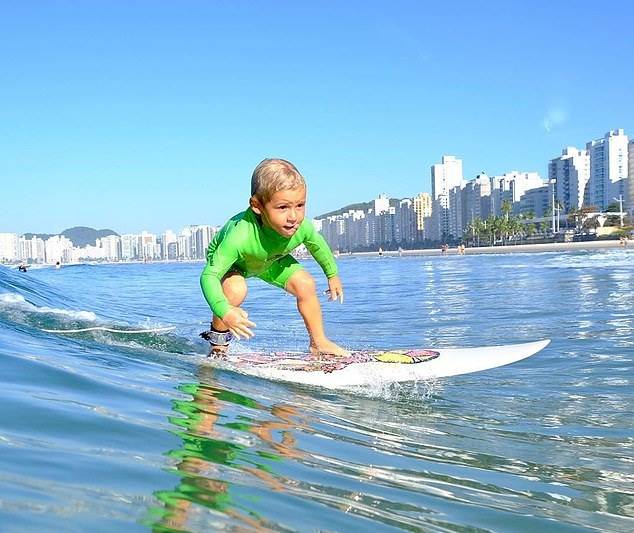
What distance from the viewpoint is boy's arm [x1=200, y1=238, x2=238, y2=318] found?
385 cm

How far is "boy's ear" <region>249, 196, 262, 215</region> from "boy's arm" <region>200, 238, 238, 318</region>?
0.97ft

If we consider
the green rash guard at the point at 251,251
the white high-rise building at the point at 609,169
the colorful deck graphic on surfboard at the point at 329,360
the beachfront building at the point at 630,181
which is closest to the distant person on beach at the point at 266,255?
the green rash guard at the point at 251,251

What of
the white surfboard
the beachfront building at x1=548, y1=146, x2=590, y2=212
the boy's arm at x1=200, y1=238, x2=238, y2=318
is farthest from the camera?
the beachfront building at x1=548, y1=146, x2=590, y2=212

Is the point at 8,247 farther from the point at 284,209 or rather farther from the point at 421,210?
the point at 284,209

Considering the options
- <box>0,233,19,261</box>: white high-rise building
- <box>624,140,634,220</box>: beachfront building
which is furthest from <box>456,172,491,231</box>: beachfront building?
<box>0,233,19,261</box>: white high-rise building

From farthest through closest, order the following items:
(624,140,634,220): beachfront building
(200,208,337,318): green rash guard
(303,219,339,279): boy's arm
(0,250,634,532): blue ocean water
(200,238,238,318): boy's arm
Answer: (624,140,634,220): beachfront building < (303,219,339,279): boy's arm < (200,208,337,318): green rash guard < (200,238,238,318): boy's arm < (0,250,634,532): blue ocean water

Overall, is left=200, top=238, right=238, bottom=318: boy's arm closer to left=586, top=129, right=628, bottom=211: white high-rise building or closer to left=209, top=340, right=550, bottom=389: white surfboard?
left=209, top=340, right=550, bottom=389: white surfboard

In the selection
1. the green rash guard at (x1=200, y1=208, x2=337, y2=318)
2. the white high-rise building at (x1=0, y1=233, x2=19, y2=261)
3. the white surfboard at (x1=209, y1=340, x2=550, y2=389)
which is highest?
the white high-rise building at (x1=0, y1=233, x2=19, y2=261)

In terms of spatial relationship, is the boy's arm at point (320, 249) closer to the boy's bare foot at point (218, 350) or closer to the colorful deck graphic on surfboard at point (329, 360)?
the colorful deck graphic on surfboard at point (329, 360)

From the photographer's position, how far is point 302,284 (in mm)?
4891

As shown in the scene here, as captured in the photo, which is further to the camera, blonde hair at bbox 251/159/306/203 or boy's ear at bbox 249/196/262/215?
boy's ear at bbox 249/196/262/215

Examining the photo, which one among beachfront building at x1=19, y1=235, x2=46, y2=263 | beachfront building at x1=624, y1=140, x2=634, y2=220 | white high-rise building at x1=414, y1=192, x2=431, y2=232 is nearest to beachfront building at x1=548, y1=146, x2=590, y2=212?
beachfront building at x1=624, y1=140, x2=634, y2=220

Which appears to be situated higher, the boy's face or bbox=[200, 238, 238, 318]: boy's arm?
the boy's face

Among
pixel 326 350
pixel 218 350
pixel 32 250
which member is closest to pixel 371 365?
pixel 326 350
